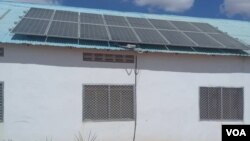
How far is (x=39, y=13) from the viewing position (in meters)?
11.7

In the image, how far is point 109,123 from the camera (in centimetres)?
1050

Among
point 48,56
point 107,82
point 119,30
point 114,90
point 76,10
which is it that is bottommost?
point 114,90

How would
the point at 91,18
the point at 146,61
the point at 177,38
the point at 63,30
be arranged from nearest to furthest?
the point at 63,30
the point at 146,61
the point at 177,38
the point at 91,18

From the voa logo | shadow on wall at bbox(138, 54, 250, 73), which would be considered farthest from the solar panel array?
the voa logo

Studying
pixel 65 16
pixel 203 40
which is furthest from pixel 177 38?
pixel 65 16

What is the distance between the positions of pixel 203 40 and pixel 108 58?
3.20 m

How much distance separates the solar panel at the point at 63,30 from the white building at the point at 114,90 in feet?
0.80

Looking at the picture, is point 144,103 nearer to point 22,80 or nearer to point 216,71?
point 216,71

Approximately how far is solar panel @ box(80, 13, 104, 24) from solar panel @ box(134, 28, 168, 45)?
127 cm

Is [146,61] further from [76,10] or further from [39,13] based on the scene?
[76,10]

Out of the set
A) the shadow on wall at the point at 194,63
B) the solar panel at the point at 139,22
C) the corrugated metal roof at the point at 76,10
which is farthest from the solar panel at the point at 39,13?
the shadow on wall at the point at 194,63

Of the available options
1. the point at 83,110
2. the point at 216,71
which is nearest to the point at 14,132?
the point at 83,110

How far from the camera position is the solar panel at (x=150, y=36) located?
35.7 feet

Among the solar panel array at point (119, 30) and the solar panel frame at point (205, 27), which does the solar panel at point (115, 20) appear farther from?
the solar panel frame at point (205, 27)
